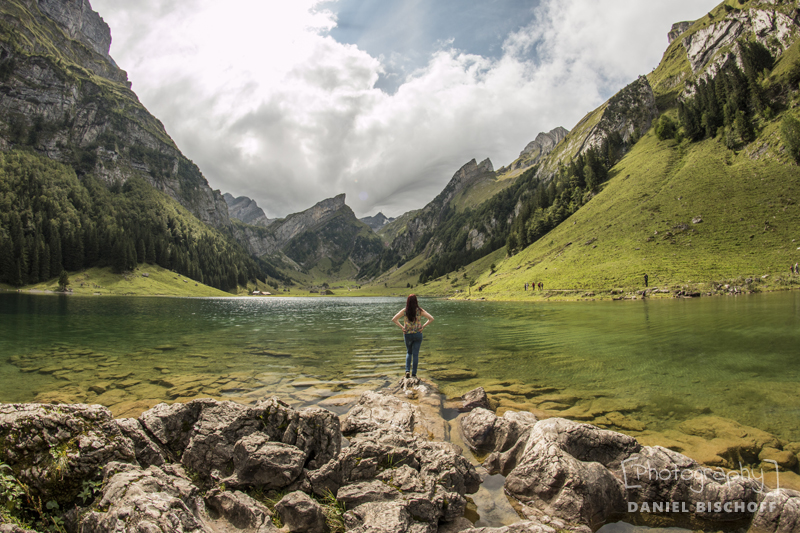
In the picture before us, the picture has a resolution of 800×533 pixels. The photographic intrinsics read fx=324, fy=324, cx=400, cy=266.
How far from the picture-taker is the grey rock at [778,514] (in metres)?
5.84

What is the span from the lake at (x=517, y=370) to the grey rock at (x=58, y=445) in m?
7.60

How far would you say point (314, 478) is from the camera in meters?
7.55

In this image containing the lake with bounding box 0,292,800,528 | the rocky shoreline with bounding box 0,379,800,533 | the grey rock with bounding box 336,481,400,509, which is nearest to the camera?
the rocky shoreline with bounding box 0,379,800,533

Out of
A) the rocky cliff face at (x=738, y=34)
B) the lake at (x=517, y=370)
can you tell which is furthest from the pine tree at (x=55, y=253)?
the rocky cliff face at (x=738, y=34)

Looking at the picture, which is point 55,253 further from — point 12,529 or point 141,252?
point 12,529

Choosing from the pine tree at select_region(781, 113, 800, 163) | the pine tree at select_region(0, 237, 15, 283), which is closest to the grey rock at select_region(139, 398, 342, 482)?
the pine tree at select_region(781, 113, 800, 163)

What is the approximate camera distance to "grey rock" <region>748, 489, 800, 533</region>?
5840 mm

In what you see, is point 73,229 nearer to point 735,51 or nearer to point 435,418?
point 435,418

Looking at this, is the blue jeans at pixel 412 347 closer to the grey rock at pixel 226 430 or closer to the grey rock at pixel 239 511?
the grey rock at pixel 226 430

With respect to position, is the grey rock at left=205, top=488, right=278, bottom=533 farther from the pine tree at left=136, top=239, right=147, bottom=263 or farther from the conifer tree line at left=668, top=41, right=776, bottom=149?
the pine tree at left=136, top=239, right=147, bottom=263

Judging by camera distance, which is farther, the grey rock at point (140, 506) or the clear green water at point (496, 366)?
the clear green water at point (496, 366)

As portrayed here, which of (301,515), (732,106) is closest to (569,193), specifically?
(732,106)

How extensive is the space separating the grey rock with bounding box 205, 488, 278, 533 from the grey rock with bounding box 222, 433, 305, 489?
0.47m

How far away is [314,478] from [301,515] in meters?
1.46
